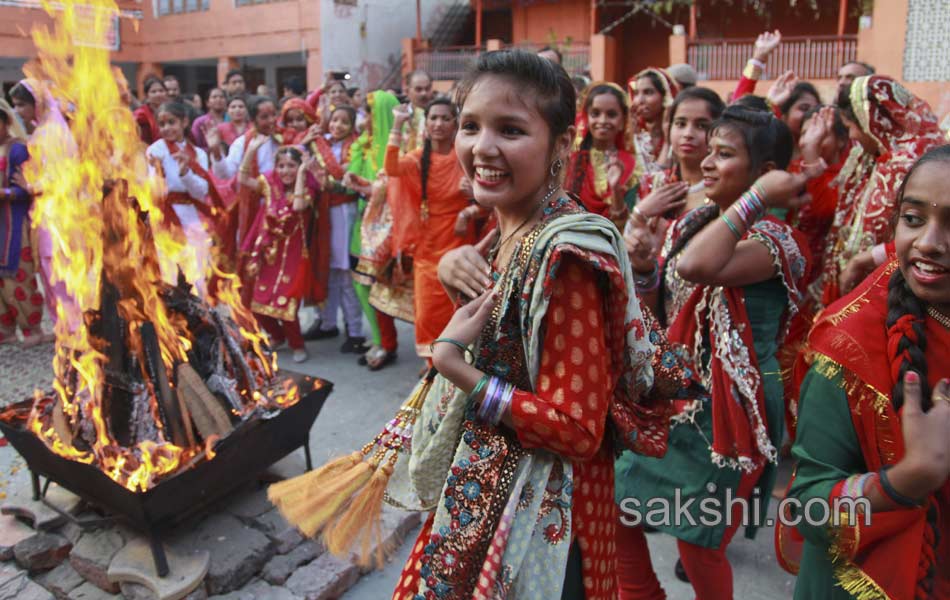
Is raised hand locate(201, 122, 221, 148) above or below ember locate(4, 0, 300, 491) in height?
above

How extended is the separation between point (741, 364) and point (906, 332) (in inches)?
42.1

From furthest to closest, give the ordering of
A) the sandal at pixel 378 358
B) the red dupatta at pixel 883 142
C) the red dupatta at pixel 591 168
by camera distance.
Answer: the sandal at pixel 378 358 → the red dupatta at pixel 591 168 → the red dupatta at pixel 883 142

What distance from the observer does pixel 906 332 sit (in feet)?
4.71

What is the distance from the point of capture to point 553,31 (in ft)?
65.9

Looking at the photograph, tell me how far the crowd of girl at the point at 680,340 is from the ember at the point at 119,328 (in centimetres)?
135

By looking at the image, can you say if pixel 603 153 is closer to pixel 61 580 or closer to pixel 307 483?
pixel 307 483

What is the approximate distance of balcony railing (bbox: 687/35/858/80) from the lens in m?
15.2

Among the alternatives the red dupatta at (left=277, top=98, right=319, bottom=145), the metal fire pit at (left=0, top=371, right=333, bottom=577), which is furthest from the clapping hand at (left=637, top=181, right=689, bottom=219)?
the red dupatta at (left=277, top=98, right=319, bottom=145)

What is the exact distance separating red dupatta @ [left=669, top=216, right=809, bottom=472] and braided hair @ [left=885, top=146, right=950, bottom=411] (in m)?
0.94

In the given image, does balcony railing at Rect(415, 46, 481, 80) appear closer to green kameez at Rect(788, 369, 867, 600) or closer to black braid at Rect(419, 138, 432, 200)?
black braid at Rect(419, 138, 432, 200)

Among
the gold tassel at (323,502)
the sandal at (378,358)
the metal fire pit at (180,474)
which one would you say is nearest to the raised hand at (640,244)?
the gold tassel at (323,502)

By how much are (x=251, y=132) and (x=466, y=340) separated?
5.88 m

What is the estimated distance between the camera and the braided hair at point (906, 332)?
1.41m

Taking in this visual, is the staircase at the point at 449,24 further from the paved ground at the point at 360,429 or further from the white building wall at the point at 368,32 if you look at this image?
the paved ground at the point at 360,429
